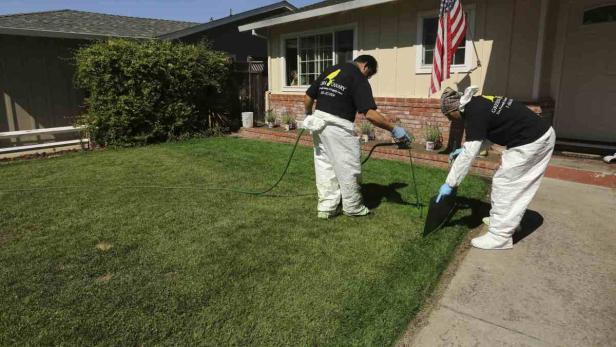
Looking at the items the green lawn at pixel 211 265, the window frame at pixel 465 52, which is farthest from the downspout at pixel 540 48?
the green lawn at pixel 211 265

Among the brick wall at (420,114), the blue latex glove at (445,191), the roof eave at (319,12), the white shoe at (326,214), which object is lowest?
the white shoe at (326,214)

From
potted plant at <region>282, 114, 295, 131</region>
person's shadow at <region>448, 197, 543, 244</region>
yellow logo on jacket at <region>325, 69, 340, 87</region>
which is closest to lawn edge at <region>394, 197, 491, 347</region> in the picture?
person's shadow at <region>448, 197, 543, 244</region>

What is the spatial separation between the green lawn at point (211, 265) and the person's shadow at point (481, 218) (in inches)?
4.9

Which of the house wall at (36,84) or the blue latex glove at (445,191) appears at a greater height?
the house wall at (36,84)

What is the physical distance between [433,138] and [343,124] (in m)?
3.82

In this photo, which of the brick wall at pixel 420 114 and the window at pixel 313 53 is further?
the window at pixel 313 53

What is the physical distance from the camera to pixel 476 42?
288 inches

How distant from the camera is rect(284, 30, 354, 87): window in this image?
9.72m

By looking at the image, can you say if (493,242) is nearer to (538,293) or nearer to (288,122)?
(538,293)

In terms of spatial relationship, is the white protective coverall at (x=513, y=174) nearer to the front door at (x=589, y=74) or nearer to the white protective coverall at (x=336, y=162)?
the white protective coverall at (x=336, y=162)

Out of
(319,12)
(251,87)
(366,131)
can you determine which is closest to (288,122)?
(251,87)

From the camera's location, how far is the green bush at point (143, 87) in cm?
884

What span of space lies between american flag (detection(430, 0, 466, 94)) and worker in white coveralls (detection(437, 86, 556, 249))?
4057mm

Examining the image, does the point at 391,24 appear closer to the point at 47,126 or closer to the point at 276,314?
the point at 276,314
